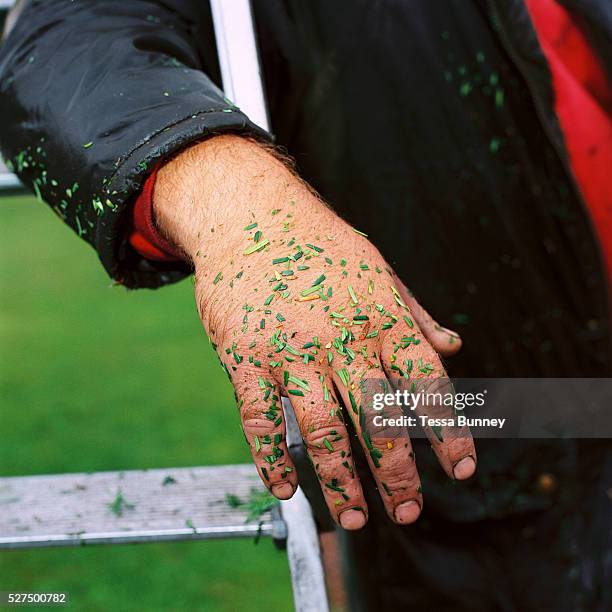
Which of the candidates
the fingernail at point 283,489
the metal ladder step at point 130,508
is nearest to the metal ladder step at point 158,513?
the metal ladder step at point 130,508

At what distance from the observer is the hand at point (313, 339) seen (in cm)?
79

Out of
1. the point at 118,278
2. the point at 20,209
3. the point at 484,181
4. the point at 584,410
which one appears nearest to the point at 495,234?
the point at 484,181

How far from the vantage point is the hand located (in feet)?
2.60

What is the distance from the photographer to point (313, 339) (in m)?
0.80

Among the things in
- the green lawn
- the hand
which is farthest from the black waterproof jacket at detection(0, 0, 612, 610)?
the green lawn

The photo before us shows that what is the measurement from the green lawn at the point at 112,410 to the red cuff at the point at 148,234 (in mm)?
1442

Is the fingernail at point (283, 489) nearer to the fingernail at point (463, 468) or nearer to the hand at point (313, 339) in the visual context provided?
the hand at point (313, 339)

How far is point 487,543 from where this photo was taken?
1.41 m

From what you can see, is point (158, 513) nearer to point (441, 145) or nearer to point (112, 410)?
point (441, 145)

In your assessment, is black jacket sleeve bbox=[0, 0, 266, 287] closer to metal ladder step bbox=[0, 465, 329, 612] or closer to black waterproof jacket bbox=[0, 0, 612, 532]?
black waterproof jacket bbox=[0, 0, 612, 532]

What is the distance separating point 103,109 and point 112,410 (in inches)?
109

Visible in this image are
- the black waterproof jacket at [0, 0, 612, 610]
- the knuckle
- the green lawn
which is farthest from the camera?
the green lawn

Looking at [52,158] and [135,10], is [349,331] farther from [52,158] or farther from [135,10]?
[135,10]

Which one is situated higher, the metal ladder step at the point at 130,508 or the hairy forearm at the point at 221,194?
the hairy forearm at the point at 221,194
